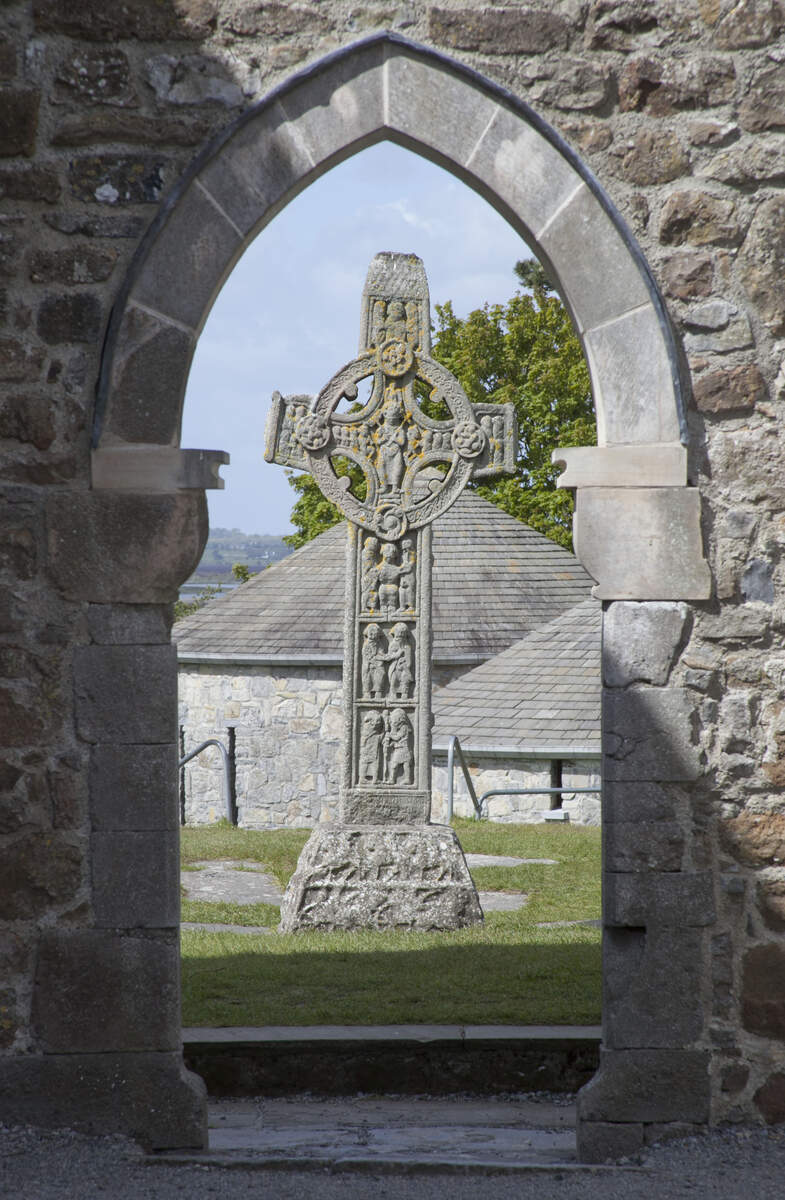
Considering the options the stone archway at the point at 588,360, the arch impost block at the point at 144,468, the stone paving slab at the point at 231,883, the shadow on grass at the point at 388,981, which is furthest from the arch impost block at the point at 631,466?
the stone paving slab at the point at 231,883

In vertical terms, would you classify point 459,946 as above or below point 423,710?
below

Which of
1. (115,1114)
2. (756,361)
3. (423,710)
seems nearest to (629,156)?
(756,361)

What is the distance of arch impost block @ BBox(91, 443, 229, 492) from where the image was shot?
3891 mm

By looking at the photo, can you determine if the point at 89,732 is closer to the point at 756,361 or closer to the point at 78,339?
the point at 78,339

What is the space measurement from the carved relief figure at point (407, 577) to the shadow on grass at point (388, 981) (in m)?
1.79

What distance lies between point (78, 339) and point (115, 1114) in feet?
7.43

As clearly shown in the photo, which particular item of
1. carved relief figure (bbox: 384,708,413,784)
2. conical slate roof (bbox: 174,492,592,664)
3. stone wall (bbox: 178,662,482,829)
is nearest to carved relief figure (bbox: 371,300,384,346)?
carved relief figure (bbox: 384,708,413,784)

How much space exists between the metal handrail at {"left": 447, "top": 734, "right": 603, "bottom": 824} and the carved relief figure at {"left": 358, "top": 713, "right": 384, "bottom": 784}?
4.42 m

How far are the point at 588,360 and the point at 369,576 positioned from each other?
11.7 ft

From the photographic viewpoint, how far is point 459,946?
6578mm

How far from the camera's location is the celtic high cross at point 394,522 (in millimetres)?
7336

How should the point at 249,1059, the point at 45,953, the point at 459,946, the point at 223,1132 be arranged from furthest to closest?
the point at 459,946 < the point at 249,1059 < the point at 223,1132 < the point at 45,953

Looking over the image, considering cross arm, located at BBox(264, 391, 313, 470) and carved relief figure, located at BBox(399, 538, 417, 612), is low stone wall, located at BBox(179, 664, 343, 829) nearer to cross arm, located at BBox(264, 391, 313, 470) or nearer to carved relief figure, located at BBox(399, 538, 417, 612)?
carved relief figure, located at BBox(399, 538, 417, 612)

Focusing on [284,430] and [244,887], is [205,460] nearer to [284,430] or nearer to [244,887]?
[284,430]
